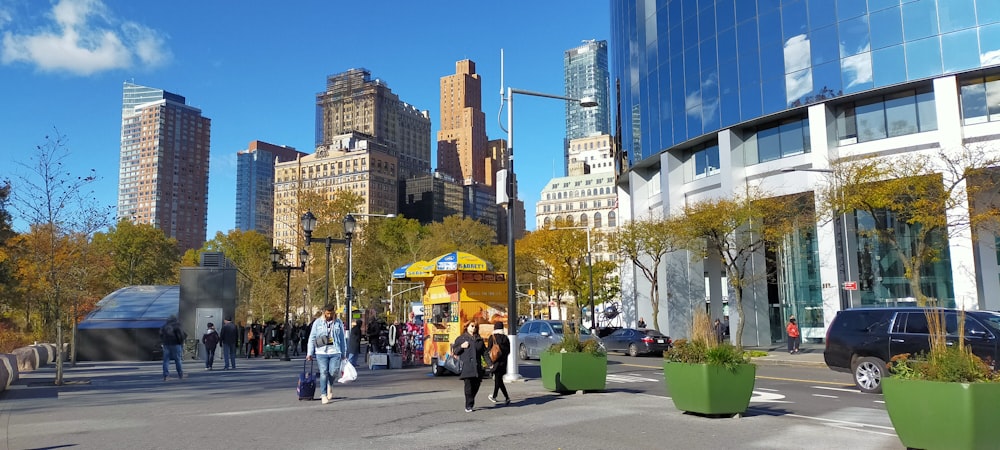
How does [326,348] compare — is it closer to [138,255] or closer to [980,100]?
[980,100]

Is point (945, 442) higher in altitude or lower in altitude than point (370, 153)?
lower

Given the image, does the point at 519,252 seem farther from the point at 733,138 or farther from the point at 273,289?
the point at 733,138

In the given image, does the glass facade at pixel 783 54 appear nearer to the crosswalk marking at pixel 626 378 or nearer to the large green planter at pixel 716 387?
the crosswalk marking at pixel 626 378

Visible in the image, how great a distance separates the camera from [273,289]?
59.5 meters

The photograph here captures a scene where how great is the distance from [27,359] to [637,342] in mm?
23821

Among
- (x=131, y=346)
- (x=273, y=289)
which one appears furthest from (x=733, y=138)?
(x=273, y=289)

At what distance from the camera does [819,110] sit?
34.5 m

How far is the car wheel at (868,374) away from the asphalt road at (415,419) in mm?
478

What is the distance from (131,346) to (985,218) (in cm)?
3616

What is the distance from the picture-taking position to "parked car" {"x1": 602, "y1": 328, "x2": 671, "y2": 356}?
103 ft

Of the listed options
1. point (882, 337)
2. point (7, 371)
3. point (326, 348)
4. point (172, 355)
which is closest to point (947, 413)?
point (882, 337)

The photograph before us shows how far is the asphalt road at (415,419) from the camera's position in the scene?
29.8 feet

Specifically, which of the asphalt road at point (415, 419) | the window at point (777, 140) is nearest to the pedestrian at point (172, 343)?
the asphalt road at point (415, 419)

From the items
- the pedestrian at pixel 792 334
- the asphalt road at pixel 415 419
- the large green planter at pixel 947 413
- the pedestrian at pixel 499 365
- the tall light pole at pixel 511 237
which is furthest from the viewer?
the pedestrian at pixel 792 334
